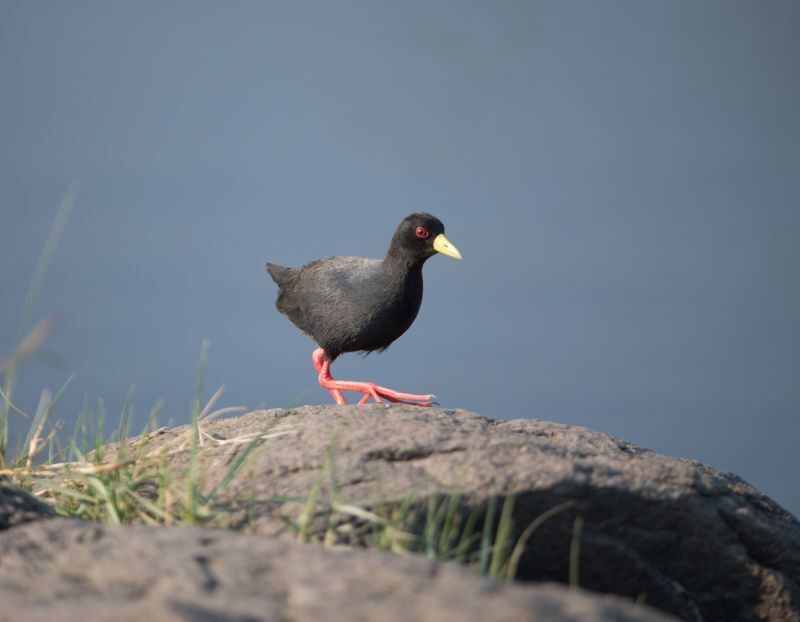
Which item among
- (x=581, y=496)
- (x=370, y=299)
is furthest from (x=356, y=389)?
(x=581, y=496)

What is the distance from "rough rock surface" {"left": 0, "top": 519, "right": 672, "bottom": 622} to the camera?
195 cm

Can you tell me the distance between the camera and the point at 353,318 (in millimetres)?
6559

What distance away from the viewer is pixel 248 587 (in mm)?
2145

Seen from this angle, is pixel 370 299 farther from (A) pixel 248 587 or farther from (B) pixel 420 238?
(A) pixel 248 587

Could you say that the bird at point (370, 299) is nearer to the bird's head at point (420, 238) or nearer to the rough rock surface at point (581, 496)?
the bird's head at point (420, 238)

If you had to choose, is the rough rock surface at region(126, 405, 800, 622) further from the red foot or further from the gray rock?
the red foot

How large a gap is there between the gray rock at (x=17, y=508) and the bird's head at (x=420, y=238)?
3.99 metres

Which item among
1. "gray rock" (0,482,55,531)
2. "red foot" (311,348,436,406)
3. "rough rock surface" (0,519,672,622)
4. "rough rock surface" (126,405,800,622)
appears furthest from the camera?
"red foot" (311,348,436,406)

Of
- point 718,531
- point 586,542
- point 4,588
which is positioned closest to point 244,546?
point 4,588

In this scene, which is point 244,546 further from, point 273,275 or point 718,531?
point 273,275

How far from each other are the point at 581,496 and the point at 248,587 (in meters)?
1.57

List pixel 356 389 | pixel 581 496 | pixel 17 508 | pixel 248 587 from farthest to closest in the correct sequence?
pixel 356 389, pixel 581 496, pixel 17 508, pixel 248 587

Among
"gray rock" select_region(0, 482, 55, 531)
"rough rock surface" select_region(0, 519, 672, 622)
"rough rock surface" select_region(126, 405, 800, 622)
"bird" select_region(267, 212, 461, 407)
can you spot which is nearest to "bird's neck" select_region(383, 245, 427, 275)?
"bird" select_region(267, 212, 461, 407)

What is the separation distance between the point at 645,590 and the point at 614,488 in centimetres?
44
